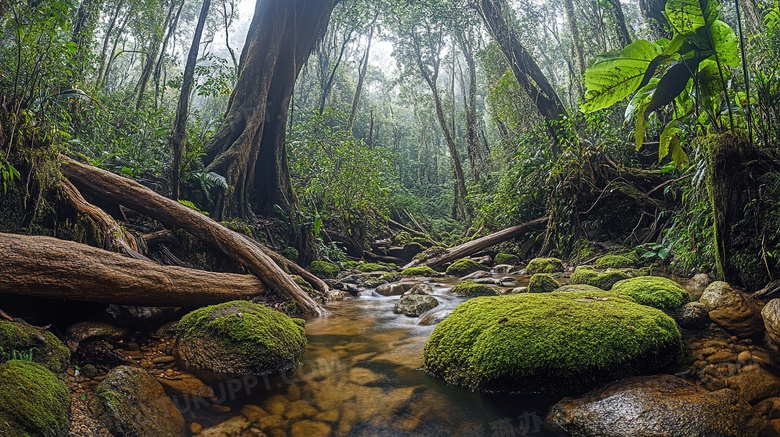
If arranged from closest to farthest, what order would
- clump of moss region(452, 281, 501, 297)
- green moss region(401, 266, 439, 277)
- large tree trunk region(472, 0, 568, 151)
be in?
clump of moss region(452, 281, 501, 297), green moss region(401, 266, 439, 277), large tree trunk region(472, 0, 568, 151)

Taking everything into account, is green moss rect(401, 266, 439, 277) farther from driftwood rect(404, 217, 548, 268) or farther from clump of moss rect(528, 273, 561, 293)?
clump of moss rect(528, 273, 561, 293)

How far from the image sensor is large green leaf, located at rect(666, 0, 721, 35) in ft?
11.7

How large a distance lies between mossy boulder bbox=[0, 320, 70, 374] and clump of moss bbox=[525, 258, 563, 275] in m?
7.58

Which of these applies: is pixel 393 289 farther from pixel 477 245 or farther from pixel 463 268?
pixel 477 245

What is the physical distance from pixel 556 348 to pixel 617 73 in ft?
11.2

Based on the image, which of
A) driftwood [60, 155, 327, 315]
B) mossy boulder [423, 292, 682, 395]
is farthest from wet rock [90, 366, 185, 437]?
driftwood [60, 155, 327, 315]

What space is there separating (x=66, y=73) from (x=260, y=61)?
14.7 ft

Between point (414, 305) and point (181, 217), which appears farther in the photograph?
point (414, 305)

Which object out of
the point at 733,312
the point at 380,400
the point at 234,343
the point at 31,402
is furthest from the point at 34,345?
the point at 733,312

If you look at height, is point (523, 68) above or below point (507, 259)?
above

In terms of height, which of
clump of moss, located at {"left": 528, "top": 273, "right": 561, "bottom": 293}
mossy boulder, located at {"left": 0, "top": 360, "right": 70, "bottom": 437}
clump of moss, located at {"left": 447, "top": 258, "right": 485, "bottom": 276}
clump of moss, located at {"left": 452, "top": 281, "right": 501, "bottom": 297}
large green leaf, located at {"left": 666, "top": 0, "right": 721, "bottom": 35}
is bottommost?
clump of moss, located at {"left": 447, "top": 258, "right": 485, "bottom": 276}

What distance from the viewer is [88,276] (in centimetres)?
316

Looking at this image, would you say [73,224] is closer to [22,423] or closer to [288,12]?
[22,423]

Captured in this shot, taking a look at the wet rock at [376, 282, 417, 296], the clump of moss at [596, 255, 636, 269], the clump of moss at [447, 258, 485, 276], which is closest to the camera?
the clump of moss at [596, 255, 636, 269]
